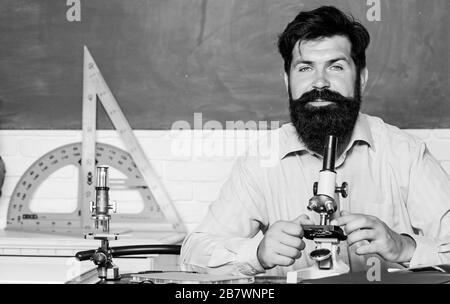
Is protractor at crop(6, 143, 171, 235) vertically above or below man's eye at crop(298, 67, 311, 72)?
below

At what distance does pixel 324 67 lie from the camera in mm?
1451

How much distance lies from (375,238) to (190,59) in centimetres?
73

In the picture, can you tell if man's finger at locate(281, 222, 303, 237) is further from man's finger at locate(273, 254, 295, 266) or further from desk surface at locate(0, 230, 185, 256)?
desk surface at locate(0, 230, 185, 256)

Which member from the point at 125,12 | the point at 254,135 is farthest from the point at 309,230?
the point at 125,12

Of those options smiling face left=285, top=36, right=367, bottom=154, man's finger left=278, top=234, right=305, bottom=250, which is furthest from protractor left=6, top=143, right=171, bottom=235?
man's finger left=278, top=234, right=305, bottom=250

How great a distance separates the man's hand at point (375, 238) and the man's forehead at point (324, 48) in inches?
16.2

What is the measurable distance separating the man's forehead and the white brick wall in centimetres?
22

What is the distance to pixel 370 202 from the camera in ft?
4.71

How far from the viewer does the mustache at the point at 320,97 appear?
1481mm

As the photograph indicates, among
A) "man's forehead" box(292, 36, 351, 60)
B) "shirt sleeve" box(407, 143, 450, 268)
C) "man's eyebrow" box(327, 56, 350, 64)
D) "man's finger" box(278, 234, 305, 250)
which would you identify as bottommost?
"man's finger" box(278, 234, 305, 250)

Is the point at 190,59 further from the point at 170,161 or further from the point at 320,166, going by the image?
the point at 320,166

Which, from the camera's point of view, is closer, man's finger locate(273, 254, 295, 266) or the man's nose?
man's finger locate(273, 254, 295, 266)

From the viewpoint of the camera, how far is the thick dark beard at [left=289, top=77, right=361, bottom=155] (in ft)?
4.80

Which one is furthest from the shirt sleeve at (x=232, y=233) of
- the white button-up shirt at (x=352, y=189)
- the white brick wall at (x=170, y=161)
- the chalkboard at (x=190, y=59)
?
the chalkboard at (x=190, y=59)
